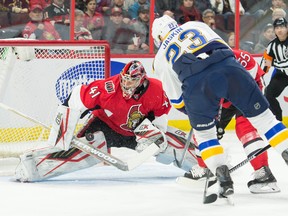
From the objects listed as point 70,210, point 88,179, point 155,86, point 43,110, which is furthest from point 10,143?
point 70,210

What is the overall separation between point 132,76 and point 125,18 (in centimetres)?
251

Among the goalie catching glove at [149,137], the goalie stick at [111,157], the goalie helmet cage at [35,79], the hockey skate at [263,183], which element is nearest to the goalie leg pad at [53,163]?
the goalie stick at [111,157]

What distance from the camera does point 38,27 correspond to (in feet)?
22.1

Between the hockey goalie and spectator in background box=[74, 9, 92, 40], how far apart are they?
7.12ft

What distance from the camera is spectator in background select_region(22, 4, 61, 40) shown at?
22.0 feet

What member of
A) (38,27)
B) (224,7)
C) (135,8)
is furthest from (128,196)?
(224,7)

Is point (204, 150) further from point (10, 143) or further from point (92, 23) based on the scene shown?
point (92, 23)

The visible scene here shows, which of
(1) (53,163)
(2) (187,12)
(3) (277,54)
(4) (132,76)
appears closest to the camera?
(4) (132,76)

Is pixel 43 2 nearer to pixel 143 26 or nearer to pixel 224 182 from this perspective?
pixel 143 26

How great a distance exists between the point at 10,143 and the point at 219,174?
1775 millimetres

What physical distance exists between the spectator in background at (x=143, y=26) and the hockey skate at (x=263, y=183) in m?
2.92

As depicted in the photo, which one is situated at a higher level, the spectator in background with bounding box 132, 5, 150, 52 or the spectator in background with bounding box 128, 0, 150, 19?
the spectator in background with bounding box 128, 0, 150, 19

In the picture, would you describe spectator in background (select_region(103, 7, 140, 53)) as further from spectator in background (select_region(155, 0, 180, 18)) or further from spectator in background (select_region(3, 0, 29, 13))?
spectator in background (select_region(3, 0, 29, 13))

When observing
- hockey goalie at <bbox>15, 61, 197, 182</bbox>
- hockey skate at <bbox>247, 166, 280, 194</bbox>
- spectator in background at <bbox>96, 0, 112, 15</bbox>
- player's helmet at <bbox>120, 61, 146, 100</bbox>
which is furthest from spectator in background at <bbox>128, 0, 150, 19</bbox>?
hockey skate at <bbox>247, 166, 280, 194</bbox>
